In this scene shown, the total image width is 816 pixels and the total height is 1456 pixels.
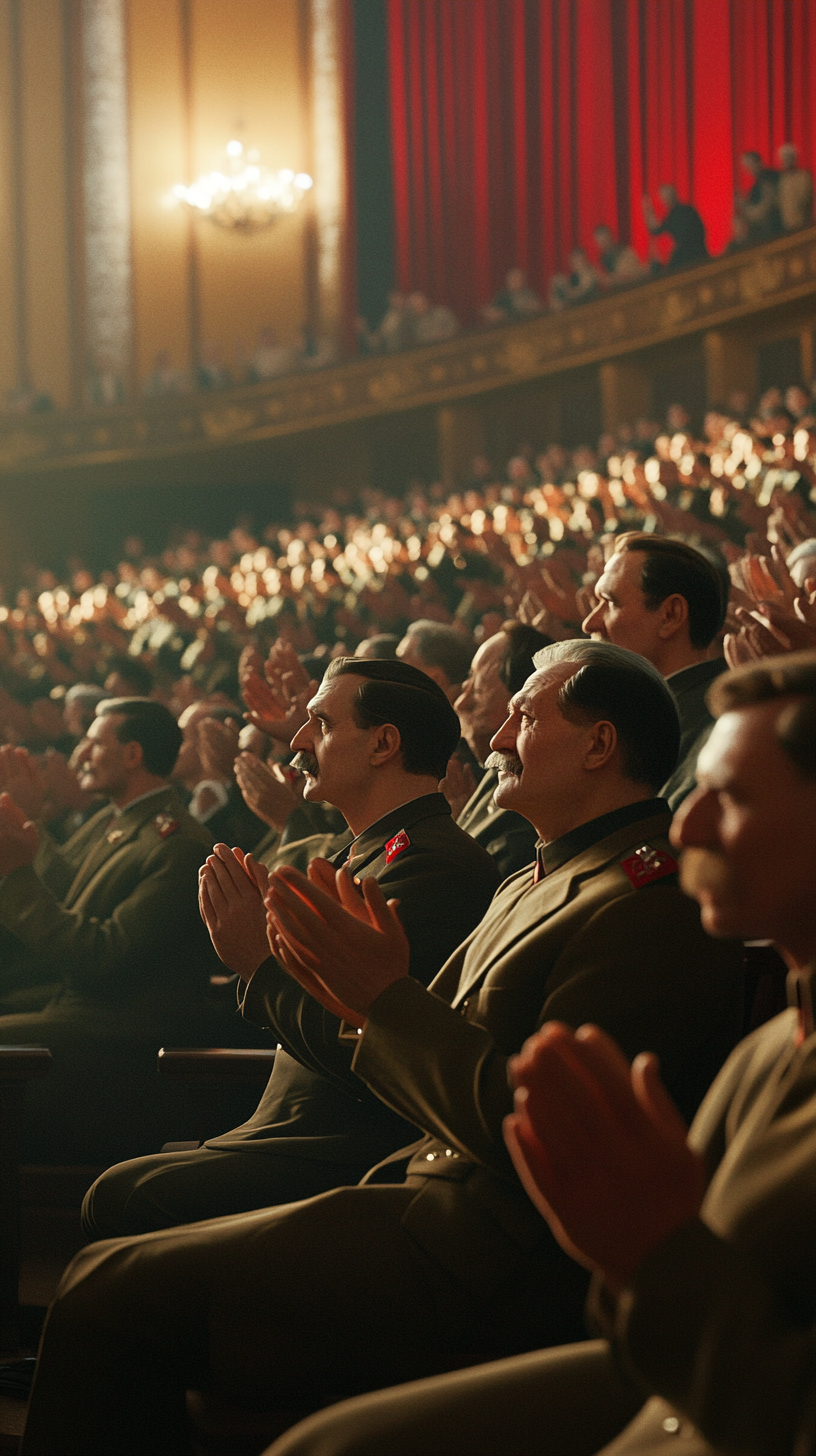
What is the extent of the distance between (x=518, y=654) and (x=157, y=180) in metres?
16.3

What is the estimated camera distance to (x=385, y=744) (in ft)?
8.11

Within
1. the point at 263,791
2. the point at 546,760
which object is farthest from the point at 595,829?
the point at 263,791

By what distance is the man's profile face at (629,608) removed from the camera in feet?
9.58

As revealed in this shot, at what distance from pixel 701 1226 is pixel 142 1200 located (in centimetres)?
127

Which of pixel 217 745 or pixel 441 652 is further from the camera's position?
pixel 217 745

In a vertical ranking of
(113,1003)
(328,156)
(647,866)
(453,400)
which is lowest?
(113,1003)

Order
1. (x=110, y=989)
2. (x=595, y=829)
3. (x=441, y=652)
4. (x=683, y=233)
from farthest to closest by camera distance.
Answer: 1. (x=683, y=233)
2. (x=441, y=652)
3. (x=110, y=989)
4. (x=595, y=829)

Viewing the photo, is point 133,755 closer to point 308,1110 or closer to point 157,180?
point 308,1110

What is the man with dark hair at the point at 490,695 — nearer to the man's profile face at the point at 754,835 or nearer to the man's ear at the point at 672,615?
the man's ear at the point at 672,615

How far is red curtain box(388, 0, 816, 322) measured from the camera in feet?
46.7

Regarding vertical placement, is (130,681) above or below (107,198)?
below

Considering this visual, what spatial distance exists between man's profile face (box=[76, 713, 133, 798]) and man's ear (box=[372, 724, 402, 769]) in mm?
1385

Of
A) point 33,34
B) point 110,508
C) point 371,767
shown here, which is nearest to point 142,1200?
point 371,767

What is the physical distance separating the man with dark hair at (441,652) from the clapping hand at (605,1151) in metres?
2.89
